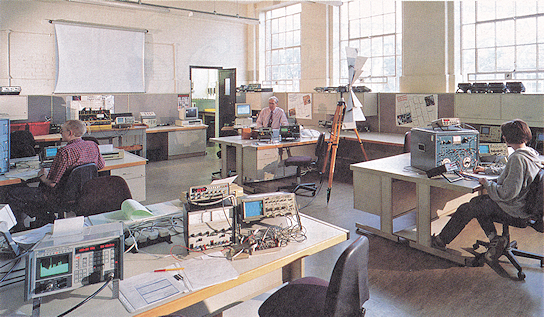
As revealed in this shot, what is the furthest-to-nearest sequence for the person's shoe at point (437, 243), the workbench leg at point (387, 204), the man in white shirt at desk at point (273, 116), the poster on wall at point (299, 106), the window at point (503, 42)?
the poster on wall at point (299, 106) → the man in white shirt at desk at point (273, 116) → the window at point (503, 42) → the workbench leg at point (387, 204) → the person's shoe at point (437, 243)

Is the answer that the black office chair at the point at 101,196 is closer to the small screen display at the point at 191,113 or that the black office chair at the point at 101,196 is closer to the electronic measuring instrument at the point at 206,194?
the electronic measuring instrument at the point at 206,194

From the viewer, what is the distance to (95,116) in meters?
7.27

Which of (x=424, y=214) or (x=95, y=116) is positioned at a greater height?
(x=95, y=116)

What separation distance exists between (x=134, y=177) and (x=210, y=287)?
3.01 meters

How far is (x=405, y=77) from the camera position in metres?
6.60

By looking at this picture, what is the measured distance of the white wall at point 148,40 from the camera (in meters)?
7.16

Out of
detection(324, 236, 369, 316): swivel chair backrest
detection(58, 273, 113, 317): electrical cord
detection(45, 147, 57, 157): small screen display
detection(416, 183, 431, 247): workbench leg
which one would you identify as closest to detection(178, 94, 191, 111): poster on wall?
detection(45, 147, 57, 157): small screen display

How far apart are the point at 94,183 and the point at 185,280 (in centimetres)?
143

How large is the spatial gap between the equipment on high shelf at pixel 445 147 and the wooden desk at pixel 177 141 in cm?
587

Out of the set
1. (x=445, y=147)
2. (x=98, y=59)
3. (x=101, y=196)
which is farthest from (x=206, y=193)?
(x=98, y=59)

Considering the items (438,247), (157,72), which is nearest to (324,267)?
(438,247)

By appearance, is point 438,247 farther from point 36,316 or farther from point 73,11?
point 73,11

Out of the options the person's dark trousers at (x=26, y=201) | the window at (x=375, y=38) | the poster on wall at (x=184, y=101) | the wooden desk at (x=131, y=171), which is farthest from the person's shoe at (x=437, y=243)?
the poster on wall at (x=184, y=101)

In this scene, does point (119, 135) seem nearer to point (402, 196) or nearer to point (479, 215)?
point (402, 196)
